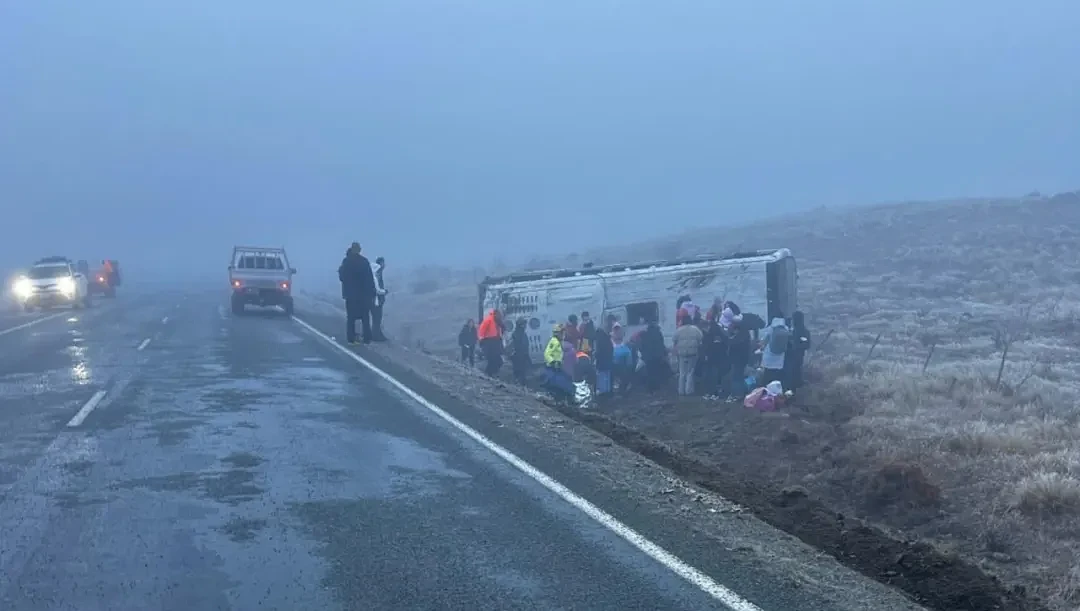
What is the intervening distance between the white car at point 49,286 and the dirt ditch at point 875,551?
108 ft

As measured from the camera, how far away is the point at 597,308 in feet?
72.6

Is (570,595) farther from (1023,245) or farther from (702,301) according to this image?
(1023,245)

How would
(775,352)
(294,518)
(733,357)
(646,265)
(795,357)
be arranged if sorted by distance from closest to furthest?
(294,518) → (775,352) → (795,357) → (733,357) → (646,265)

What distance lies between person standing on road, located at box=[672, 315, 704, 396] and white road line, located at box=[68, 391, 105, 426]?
9.11 meters

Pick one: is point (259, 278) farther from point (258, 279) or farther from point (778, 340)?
point (778, 340)

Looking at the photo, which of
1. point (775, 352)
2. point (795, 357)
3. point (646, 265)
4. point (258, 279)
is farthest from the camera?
point (258, 279)

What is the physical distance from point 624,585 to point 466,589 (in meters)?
0.93

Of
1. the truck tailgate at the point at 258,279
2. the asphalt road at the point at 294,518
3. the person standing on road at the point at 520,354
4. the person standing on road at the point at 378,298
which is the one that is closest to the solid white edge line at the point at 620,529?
the asphalt road at the point at 294,518

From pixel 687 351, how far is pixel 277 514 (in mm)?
Result: 11036

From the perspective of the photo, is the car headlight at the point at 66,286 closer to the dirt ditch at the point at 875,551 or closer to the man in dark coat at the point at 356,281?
the man in dark coat at the point at 356,281

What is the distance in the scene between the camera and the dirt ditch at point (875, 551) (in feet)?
21.2

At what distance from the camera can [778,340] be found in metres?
16.6

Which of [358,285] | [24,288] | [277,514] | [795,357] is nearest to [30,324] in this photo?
[24,288]

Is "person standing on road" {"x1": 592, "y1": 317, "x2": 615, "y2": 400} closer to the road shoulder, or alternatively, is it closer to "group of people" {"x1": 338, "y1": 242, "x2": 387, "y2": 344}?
the road shoulder
